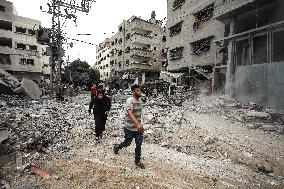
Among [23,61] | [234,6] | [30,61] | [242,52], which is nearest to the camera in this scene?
[242,52]

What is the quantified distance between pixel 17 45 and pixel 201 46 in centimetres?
3251

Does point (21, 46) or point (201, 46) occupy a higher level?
point (21, 46)

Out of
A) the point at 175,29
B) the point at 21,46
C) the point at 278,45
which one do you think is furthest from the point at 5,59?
the point at 278,45

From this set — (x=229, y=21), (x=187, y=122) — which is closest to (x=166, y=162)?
(x=187, y=122)

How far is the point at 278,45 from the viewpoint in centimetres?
1242

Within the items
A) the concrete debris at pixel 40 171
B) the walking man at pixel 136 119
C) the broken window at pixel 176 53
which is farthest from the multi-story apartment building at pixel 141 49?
the concrete debris at pixel 40 171

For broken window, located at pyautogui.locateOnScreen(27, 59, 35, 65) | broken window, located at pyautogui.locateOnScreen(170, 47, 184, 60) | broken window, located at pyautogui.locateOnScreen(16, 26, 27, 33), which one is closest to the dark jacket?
broken window, located at pyautogui.locateOnScreen(170, 47, 184, 60)

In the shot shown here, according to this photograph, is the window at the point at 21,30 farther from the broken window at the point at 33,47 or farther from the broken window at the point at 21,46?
the broken window at the point at 33,47

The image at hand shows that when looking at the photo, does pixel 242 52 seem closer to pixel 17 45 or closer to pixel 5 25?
pixel 17 45

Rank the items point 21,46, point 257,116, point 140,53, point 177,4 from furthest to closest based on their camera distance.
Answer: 1. point 140,53
2. point 21,46
3. point 177,4
4. point 257,116

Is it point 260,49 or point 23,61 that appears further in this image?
point 23,61

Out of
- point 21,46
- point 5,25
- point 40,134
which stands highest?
point 5,25

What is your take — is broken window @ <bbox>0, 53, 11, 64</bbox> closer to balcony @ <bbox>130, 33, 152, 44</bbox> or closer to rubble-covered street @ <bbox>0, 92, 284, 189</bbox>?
balcony @ <bbox>130, 33, 152, 44</bbox>

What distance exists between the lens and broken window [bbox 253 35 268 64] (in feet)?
43.7
